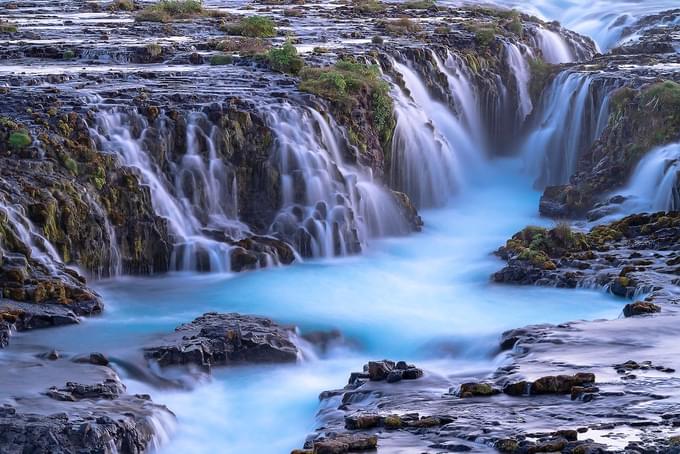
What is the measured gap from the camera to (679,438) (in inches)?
497

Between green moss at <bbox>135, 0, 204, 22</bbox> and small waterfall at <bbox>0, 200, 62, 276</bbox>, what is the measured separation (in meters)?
23.0

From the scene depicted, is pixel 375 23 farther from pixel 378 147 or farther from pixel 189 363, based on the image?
pixel 189 363

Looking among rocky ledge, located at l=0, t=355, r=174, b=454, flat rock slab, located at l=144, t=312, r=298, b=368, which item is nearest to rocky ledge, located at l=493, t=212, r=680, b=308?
flat rock slab, located at l=144, t=312, r=298, b=368

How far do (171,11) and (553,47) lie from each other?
1453 centimetres

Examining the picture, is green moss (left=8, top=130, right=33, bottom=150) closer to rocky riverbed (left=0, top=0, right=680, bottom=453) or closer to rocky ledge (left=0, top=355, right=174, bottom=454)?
rocky riverbed (left=0, top=0, right=680, bottom=453)

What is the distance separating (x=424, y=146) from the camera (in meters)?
30.8

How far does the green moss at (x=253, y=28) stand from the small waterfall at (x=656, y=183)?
14509 mm

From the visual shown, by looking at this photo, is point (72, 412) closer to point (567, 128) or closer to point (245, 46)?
point (245, 46)

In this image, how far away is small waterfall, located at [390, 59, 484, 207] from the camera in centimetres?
3002

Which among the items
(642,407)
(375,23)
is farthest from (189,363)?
(375,23)

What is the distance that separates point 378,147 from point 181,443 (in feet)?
49.2

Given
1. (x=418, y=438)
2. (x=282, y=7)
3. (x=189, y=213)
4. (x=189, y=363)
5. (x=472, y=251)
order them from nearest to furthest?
1. (x=418, y=438)
2. (x=189, y=363)
3. (x=189, y=213)
4. (x=472, y=251)
5. (x=282, y=7)

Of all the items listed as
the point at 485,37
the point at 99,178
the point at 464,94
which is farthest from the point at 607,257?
the point at 485,37

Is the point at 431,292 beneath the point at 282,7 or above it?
beneath
